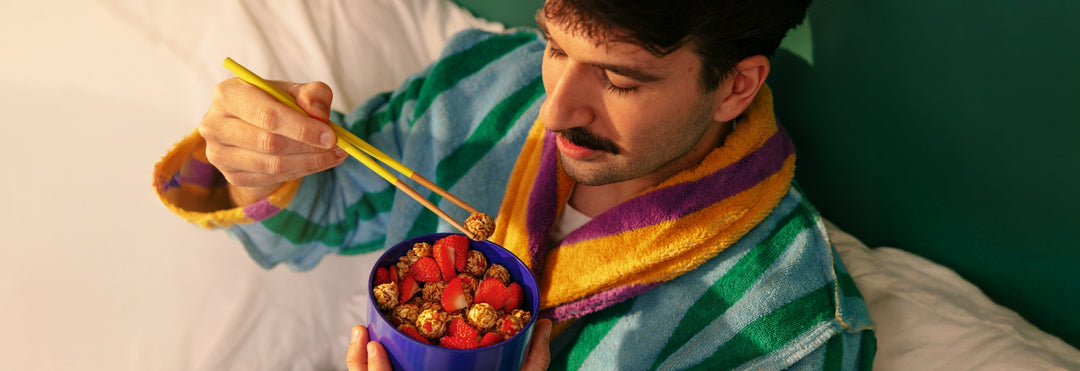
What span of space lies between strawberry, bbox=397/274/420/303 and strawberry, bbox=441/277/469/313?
0.04 metres

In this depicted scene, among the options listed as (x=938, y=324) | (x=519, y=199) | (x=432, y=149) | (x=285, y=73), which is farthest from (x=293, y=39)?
(x=938, y=324)

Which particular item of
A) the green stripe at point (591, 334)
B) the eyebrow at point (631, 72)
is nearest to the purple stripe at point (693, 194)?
the green stripe at point (591, 334)

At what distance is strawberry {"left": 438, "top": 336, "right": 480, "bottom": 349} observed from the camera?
71 centimetres

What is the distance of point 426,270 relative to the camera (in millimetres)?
786

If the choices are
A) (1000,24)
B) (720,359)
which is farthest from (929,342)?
(1000,24)

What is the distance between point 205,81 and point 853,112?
1.27m

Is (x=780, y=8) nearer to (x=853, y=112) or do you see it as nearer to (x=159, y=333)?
(x=853, y=112)

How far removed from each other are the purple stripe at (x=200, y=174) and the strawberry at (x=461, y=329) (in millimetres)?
548

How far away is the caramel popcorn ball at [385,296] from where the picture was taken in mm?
744

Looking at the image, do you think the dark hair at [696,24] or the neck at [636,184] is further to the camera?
the neck at [636,184]

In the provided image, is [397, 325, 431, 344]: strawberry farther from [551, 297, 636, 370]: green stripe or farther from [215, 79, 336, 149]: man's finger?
[551, 297, 636, 370]: green stripe

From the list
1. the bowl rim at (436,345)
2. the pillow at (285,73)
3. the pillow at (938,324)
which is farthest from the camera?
the pillow at (285,73)

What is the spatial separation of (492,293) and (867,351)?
0.60 m

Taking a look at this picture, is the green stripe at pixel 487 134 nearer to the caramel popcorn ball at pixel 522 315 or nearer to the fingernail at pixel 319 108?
the fingernail at pixel 319 108
